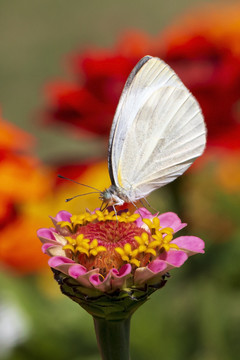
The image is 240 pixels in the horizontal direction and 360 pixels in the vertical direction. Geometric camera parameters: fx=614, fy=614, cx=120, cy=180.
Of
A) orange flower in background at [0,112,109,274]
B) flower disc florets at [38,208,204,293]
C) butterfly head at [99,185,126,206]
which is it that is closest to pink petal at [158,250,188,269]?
flower disc florets at [38,208,204,293]

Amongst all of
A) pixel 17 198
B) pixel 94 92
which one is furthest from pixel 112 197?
pixel 94 92

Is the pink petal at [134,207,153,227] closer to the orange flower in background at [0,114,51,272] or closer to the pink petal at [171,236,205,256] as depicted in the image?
the pink petal at [171,236,205,256]

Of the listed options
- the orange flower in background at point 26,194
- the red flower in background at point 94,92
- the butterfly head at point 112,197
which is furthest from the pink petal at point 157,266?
the red flower in background at point 94,92

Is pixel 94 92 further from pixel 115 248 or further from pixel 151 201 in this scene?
pixel 115 248

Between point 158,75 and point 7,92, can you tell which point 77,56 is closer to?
point 158,75

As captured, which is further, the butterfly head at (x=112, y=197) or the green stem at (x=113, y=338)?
the butterfly head at (x=112, y=197)

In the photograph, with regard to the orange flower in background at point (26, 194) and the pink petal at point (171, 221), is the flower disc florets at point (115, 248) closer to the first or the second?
the pink petal at point (171, 221)

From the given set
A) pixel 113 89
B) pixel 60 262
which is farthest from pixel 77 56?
pixel 60 262
